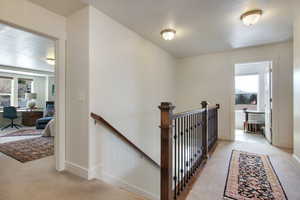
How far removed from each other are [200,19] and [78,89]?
7.73 feet

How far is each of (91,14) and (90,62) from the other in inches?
28.0

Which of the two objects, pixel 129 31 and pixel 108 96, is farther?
pixel 129 31

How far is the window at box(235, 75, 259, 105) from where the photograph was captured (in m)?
5.88

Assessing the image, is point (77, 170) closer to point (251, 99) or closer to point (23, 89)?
point (251, 99)

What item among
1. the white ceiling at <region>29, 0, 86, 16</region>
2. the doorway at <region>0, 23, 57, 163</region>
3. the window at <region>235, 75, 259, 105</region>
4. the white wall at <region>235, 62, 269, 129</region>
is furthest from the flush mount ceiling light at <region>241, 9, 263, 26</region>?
the window at <region>235, 75, 259, 105</region>

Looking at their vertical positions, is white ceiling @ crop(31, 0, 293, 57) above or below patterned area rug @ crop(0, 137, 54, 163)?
above

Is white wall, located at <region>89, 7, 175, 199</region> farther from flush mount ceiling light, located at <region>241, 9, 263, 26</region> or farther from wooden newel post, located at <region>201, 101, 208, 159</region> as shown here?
flush mount ceiling light, located at <region>241, 9, 263, 26</region>

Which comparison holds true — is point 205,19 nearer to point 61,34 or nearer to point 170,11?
point 170,11

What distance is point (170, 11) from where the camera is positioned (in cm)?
241

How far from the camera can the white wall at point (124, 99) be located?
2.28 m

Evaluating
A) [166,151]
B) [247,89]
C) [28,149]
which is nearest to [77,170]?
[166,151]

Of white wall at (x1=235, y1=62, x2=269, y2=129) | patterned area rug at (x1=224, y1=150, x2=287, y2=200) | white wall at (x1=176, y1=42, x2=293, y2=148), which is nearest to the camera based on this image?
patterned area rug at (x1=224, y1=150, x2=287, y2=200)

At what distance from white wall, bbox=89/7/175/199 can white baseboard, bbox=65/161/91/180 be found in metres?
0.13

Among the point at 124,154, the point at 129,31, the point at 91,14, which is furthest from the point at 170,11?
the point at 124,154
